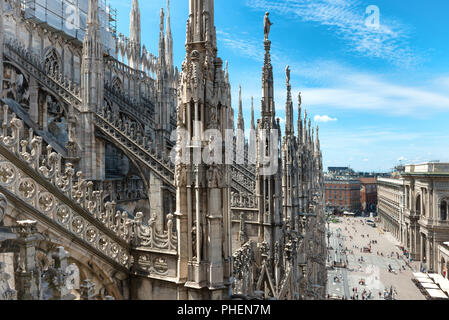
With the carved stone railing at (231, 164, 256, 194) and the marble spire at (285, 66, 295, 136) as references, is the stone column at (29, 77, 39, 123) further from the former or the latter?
the marble spire at (285, 66, 295, 136)

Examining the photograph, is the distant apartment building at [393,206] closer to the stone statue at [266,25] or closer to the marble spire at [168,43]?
the marble spire at [168,43]

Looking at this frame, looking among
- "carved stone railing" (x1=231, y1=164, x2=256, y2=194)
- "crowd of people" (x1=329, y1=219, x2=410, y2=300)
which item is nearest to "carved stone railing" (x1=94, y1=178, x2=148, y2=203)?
"carved stone railing" (x1=231, y1=164, x2=256, y2=194)

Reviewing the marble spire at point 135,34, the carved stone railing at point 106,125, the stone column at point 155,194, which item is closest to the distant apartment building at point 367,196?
the marble spire at point 135,34

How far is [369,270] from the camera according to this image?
41.8 metres

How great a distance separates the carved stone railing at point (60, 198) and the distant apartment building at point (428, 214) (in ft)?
135

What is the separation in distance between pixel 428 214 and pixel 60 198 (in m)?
49.5

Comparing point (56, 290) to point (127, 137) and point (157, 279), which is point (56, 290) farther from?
point (127, 137)

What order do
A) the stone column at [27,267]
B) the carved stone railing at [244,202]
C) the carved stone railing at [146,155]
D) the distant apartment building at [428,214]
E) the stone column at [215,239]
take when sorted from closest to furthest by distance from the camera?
the stone column at [27,267], the stone column at [215,239], the carved stone railing at [146,155], the carved stone railing at [244,202], the distant apartment building at [428,214]

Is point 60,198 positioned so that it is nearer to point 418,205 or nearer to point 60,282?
point 60,282

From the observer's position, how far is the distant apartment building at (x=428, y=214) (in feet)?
134

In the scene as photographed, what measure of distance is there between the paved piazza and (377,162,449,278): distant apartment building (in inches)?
118

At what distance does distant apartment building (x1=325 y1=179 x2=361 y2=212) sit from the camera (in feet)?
363

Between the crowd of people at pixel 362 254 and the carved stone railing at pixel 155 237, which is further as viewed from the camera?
the crowd of people at pixel 362 254

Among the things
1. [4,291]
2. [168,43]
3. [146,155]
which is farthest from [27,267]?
[168,43]
